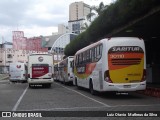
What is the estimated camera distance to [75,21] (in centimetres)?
11356

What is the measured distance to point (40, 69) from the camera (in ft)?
109

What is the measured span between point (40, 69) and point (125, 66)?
559 inches

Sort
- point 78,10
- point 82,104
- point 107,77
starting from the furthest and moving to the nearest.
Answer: point 78,10
point 107,77
point 82,104

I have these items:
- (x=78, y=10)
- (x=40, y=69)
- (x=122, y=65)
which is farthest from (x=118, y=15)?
(x=78, y=10)

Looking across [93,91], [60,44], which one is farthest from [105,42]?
[60,44]

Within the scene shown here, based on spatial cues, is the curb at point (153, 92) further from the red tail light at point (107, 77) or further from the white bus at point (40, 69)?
the white bus at point (40, 69)

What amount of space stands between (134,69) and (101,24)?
12.8 metres

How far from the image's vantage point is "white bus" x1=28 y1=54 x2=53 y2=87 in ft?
109

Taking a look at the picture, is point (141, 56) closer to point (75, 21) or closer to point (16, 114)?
point (16, 114)

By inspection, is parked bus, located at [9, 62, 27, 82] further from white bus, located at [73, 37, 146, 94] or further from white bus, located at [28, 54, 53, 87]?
white bus, located at [73, 37, 146, 94]

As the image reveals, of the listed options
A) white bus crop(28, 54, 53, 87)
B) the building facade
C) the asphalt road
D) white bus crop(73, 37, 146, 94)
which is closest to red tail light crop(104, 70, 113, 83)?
white bus crop(73, 37, 146, 94)

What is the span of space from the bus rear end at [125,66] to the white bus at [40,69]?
1385 centimetres

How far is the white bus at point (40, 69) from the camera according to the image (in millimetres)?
33156

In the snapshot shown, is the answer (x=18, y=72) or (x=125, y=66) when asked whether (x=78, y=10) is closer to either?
(x=18, y=72)
